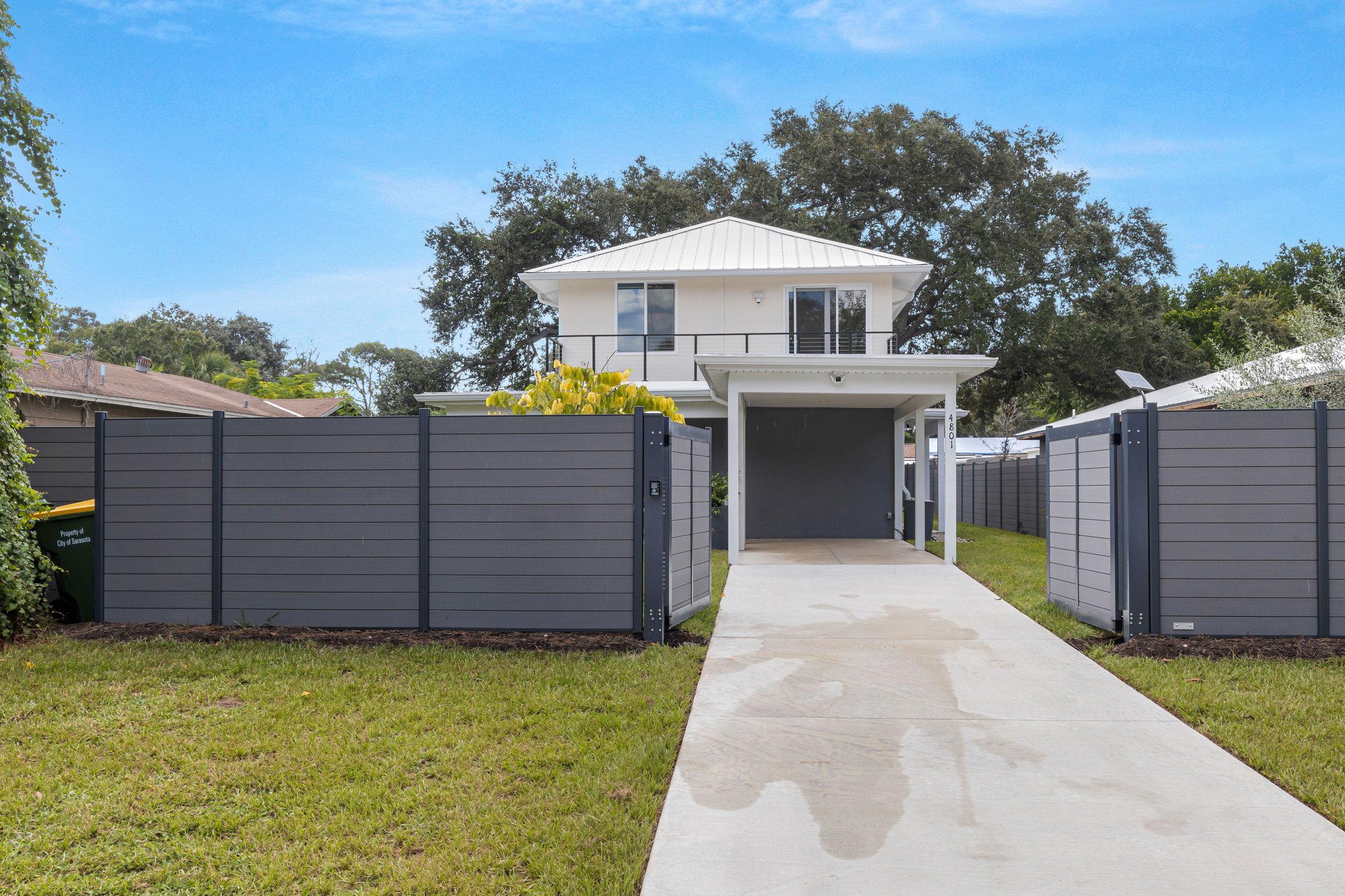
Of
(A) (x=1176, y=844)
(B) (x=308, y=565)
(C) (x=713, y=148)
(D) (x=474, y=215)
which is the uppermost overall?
(C) (x=713, y=148)

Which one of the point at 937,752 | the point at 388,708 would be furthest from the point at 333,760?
the point at 937,752

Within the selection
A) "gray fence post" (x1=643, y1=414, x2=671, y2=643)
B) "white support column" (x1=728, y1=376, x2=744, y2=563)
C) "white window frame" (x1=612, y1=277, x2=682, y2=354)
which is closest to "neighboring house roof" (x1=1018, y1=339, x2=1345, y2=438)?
"gray fence post" (x1=643, y1=414, x2=671, y2=643)

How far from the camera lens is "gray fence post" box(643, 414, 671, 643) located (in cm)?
658

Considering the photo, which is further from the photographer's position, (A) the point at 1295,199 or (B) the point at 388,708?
(A) the point at 1295,199

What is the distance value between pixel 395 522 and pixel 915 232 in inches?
843

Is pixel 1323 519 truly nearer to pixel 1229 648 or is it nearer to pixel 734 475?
pixel 1229 648

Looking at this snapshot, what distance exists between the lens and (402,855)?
3.15m

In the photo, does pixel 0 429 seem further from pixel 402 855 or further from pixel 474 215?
pixel 474 215

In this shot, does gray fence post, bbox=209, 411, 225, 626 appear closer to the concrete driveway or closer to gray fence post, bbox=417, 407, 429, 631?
gray fence post, bbox=417, 407, 429, 631

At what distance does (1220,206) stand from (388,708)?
3889 centimetres

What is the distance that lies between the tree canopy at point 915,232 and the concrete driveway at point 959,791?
64.0ft

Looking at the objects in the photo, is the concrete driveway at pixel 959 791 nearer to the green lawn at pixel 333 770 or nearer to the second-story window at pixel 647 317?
the green lawn at pixel 333 770

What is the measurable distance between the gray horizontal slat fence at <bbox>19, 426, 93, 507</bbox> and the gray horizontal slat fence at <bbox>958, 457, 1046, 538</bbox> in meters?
14.2

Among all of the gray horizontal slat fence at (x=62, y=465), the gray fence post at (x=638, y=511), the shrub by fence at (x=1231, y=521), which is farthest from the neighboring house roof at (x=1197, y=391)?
the gray horizontal slat fence at (x=62, y=465)
